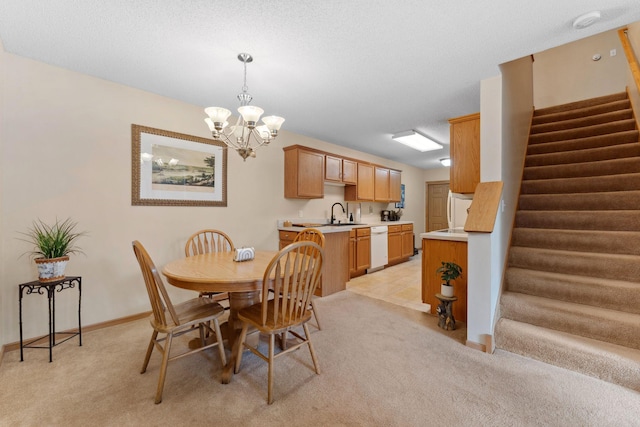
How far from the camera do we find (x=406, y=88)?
270 cm

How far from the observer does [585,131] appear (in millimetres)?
3527

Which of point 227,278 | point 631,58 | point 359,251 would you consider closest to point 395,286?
point 359,251

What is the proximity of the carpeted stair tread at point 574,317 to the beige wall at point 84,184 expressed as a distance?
10.7ft

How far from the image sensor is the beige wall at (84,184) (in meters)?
2.14

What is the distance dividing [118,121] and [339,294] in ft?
10.6

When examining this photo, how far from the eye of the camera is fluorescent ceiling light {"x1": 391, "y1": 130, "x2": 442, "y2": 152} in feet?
13.7

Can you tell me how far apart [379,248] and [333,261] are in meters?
1.63

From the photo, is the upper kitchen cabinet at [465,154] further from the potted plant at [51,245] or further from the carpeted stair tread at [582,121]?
the potted plant at [51,245]

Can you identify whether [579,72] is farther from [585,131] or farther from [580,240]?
[580,240]

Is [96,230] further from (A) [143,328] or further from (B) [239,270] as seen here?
(B) [239,270]

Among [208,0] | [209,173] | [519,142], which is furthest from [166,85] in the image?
[519,142]

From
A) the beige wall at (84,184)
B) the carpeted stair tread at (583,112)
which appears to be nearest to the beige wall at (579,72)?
the carpeted stair tread at (583,112)

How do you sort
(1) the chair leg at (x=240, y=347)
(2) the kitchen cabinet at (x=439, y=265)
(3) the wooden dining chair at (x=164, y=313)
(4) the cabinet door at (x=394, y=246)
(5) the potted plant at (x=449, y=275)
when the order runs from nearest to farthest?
(3) the wooden dining chair at (x=164, y=313)
(1) the chair leg at (x=240, y=347)
(5) the potted plant at (x=449, y=275)
(2) the kitchen cabinet at (x=439, y=265)
(4) the cabinet door at (x=394, y=246)

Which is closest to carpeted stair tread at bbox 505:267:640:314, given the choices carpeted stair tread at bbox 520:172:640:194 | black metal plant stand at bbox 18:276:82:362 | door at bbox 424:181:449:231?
carpeted stair tread at bbox 520:172:640:194
